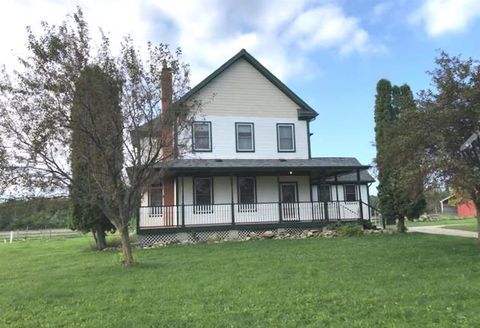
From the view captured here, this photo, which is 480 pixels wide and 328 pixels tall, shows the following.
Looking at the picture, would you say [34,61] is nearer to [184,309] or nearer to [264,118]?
[184,309]

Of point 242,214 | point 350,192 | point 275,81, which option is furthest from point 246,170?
point 350,192

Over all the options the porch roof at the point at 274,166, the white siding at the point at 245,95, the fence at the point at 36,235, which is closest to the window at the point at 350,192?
the porch roof at the point at 274,166

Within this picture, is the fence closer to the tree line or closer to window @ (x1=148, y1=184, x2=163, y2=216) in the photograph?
window @ (x1=148, y1=184, x2=163, y2=216)

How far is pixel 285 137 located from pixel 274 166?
9.40 feet

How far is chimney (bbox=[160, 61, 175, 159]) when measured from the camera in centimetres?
1285

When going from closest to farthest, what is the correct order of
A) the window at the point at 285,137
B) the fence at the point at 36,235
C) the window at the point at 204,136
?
the window at the point at 204,136, the window at the point at 285,137, the fence at the point at 36,235

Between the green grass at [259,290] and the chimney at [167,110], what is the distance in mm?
3431

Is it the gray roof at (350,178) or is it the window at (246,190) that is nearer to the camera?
the window at (246,190)

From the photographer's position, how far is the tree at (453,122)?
39.3ft

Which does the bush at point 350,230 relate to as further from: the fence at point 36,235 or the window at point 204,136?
the fence at point 36,235

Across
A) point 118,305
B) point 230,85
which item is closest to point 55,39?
point 118,305

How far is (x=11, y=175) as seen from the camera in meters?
12.2

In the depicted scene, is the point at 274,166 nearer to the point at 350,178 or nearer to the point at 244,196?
the point at 244,196

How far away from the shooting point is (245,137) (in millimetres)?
23109
